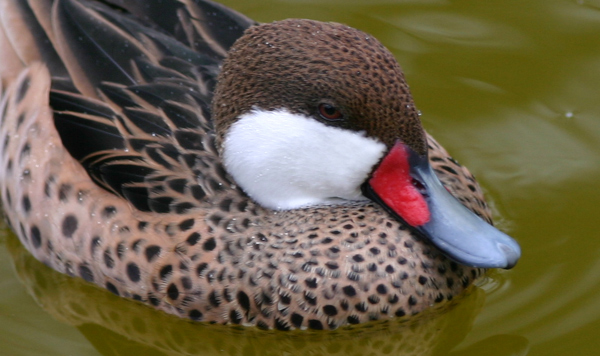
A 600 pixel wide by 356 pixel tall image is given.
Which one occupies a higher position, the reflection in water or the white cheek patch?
the white cheek patch

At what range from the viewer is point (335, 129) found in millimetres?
3994

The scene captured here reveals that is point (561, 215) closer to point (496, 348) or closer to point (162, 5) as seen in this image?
point (496, 348)

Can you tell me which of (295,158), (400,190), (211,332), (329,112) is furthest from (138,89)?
(400,190)

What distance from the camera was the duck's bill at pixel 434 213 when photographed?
159 inches

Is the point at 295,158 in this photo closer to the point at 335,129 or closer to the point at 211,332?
the point at 335,129

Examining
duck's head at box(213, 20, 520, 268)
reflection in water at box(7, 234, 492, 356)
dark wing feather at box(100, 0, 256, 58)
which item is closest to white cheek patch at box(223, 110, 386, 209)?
duck's head at box(213, 20, 520, 268)

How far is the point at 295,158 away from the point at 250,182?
10.6 inches

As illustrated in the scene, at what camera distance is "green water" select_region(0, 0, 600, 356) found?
4.39m

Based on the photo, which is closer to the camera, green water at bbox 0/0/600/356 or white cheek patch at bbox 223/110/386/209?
white cheek patch at bbox 223/110/386/209

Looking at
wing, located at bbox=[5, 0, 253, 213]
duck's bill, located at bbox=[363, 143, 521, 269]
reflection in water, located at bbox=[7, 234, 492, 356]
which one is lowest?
reflection in water, located at bbox=[7, 234, 492, 356]

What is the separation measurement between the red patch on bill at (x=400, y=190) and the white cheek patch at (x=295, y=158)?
2.2 inches

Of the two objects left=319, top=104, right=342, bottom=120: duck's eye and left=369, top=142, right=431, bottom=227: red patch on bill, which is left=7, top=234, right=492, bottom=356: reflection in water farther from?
left=319, top=104, right=342, bottom=120: duck's eye

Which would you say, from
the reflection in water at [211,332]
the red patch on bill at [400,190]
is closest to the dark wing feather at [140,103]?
the reflection in water at [211,332]

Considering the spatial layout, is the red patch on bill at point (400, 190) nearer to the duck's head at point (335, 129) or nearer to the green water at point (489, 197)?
the duck's head at point (335, 129)
